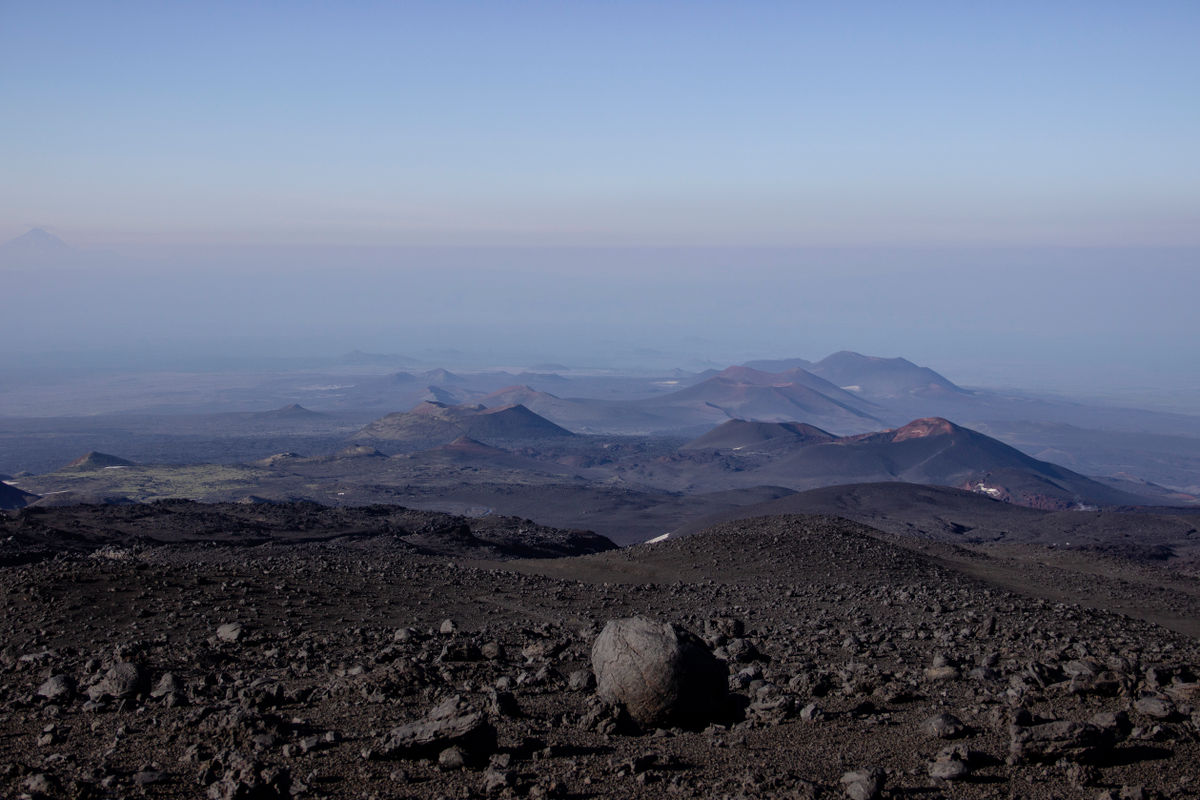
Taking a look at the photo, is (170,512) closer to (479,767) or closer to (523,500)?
(479,767)

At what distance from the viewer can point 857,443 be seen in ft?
266

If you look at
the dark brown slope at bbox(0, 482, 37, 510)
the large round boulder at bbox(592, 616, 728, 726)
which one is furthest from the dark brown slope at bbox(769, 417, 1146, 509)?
the large round boulder at bbox(592, 616, 728, 726)

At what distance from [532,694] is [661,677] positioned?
62.1 inches

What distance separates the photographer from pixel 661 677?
24.9 feet

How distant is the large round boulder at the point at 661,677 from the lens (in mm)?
7590

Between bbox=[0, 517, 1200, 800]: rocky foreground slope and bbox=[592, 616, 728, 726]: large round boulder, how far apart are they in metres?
0.11

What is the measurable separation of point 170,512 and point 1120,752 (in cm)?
2661

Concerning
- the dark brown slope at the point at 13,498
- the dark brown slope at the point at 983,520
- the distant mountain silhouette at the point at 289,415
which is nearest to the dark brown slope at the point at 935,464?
the dark brown slope at the point at 983,520

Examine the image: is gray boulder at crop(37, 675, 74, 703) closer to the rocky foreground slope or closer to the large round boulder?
the rocky foreground slope

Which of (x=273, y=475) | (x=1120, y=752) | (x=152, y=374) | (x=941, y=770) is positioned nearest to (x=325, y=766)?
(x=941, y=770)

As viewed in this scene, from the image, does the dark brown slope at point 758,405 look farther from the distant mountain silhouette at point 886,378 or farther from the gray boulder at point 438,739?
the gray boulder at point 438,739

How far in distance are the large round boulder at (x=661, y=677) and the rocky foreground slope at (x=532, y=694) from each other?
0.36 ft

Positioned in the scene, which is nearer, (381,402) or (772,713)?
(772,713)

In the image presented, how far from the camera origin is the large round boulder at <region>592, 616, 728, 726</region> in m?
7.59
